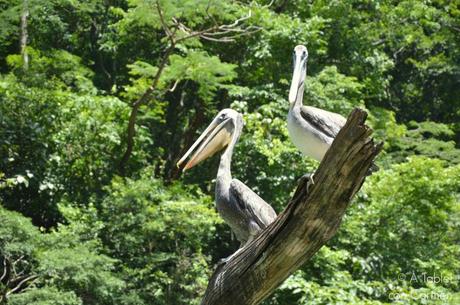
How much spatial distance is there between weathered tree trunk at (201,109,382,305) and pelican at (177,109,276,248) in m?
1.19

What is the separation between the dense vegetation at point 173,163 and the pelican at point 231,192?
367 centimetres

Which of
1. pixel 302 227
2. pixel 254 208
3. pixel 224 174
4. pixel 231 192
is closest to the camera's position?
pixel 302 227

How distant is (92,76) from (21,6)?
329cm

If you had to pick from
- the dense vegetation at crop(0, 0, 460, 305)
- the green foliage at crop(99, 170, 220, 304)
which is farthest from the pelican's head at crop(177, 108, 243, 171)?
the green foliage at crop(99, 170, 220, 304)

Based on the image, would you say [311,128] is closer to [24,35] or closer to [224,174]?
[224,174]

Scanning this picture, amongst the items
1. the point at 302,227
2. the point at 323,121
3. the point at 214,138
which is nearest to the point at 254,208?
the point at 323,121

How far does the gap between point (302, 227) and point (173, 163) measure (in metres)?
11.2

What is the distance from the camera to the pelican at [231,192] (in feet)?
18.3

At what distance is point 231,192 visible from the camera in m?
5.84

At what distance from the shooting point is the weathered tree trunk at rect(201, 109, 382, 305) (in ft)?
11.3

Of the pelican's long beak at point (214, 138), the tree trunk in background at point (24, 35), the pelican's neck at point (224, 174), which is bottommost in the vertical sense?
the tree trunk in background at point (24, 35)

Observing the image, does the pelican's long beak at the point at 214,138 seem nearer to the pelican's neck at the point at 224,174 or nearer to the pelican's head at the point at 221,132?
the pelican's head at the point at 221,132

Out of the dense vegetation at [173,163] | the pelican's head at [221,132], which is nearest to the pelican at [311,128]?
the pelican's head at [221,132]

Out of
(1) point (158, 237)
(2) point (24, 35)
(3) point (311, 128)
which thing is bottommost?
(1) point (158, 237)
